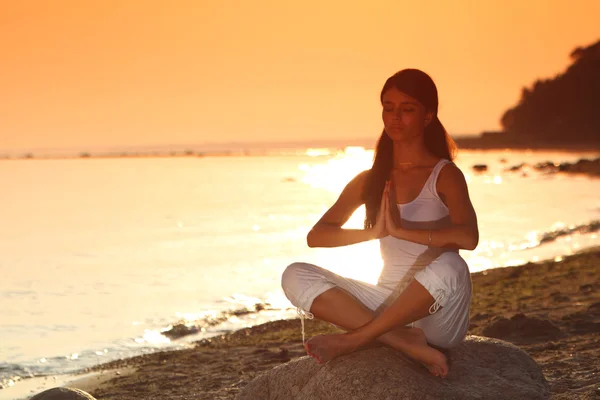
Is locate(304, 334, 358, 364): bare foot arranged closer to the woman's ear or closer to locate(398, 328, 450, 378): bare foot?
locate(398, 328, 450, 378): bare foot

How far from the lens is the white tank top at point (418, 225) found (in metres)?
6.26

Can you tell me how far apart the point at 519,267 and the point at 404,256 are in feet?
41.1

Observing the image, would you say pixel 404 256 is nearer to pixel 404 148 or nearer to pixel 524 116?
pixel 404 148

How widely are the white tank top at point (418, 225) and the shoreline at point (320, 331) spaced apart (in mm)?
2008

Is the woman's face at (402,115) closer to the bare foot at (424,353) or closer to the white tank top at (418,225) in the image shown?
the white tank top at (418,225)

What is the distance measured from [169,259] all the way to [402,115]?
18.4 metres

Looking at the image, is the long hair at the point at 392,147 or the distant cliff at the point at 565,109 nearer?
the long hair at the point at 392,147

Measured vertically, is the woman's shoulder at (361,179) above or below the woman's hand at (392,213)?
above

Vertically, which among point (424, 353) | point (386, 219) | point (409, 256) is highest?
point (386, 219)

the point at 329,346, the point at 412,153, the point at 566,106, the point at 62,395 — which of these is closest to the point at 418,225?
the point at 412,153

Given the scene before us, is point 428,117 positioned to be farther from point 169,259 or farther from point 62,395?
point 169,259

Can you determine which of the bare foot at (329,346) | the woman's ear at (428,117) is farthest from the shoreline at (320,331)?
the woman's ear at (428,117)

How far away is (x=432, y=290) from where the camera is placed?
19.2 ft

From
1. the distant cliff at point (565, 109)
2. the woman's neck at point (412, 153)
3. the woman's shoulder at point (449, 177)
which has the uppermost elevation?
the distant cliff at point (565, 109)
